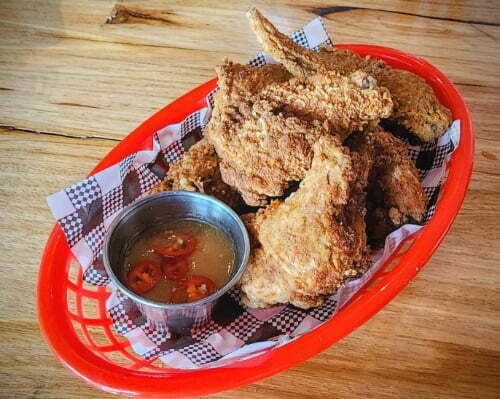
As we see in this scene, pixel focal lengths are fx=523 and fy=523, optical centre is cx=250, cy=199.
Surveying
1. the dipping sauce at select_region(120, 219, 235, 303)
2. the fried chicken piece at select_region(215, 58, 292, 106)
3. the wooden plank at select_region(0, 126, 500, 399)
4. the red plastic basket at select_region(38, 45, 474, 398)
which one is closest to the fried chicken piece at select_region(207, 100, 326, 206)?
the fried chicken piece at select_region(215, 58, 292, 106)

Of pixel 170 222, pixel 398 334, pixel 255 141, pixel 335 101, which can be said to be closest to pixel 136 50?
pixel 170 222

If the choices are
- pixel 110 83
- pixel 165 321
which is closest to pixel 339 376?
pixel 165 321

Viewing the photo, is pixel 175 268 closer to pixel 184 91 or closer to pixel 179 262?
pixel 179 262

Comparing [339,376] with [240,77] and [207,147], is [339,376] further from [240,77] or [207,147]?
[240,77]

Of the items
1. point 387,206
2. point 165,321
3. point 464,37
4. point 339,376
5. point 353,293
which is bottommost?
point 339,376

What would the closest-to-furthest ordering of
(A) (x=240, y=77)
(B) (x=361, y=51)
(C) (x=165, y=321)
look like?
(C) (x=165, y=321), (A) (x=240, y=77), (B) (x=361, y=51)

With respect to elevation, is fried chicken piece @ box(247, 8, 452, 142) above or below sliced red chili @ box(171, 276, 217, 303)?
above

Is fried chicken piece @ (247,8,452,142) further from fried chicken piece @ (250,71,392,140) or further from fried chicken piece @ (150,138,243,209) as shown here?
fried chicken piece @ (150,138,243,209)

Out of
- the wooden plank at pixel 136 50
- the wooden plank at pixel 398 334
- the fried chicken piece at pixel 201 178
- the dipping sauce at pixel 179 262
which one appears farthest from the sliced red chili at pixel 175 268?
the wooden plank at pixel 136 50
